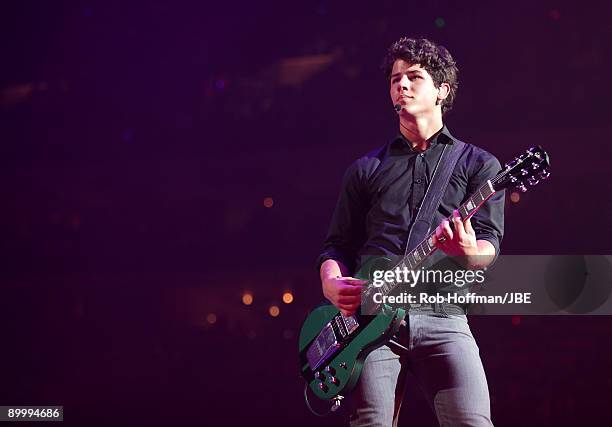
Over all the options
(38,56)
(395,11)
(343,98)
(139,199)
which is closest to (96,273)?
(139,199)

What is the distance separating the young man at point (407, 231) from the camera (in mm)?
2311

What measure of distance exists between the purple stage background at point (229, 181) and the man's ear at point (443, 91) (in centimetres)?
119

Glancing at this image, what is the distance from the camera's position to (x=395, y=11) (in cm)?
421

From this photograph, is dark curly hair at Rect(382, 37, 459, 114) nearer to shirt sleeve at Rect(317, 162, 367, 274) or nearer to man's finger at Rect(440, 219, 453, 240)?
shirt sleeve at Rect(317, 162, 367, 274)

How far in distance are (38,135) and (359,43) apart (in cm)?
221

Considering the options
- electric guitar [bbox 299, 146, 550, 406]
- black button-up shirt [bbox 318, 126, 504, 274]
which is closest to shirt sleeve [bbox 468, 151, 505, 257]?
black button-up shirt [bbox 318, 126, 504, 274]

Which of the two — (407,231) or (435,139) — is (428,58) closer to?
(435,139)

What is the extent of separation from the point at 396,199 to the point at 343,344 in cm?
57


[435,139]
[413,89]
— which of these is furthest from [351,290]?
[413,89]

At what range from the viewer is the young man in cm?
231

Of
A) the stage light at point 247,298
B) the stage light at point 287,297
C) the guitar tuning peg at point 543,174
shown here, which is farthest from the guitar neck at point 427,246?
the stage light at point 247,298

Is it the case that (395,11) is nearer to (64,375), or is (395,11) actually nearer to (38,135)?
(38,135)

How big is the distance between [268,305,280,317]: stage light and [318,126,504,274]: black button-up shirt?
4.93 feet

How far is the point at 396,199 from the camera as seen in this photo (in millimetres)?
2652
